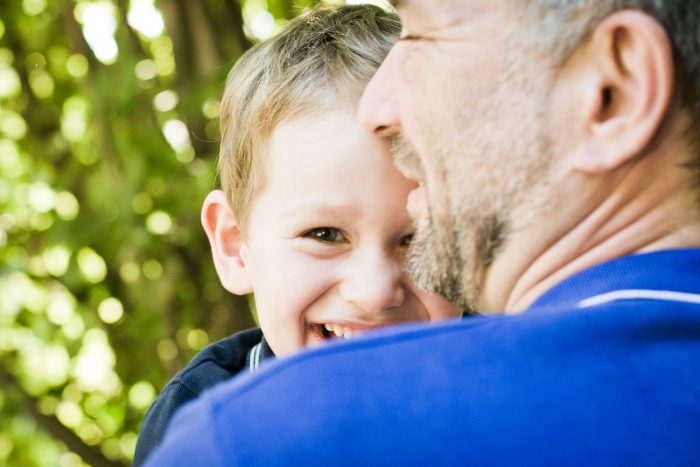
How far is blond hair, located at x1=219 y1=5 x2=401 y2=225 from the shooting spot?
1.89 m

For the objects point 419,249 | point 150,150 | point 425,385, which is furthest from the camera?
point 150,150

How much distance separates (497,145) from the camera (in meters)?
1.29

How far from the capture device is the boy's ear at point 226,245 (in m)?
2.07

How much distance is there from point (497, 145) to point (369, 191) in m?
0.49

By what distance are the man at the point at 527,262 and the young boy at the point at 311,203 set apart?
187 millimetres

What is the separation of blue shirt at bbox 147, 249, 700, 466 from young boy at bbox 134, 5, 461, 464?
71 centimetres

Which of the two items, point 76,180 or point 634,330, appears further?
point 76,180

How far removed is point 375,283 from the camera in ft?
5.74

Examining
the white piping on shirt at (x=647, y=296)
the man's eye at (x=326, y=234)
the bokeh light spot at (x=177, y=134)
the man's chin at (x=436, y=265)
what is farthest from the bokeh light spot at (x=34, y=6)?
the white piping on shirt at (x=647, y=296)

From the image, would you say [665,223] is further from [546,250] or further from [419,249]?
[419,249]

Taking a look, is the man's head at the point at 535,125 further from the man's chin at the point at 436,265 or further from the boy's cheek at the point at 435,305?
the boy's cheek at the point at 435,305

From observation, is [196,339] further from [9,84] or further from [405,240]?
[405,240]

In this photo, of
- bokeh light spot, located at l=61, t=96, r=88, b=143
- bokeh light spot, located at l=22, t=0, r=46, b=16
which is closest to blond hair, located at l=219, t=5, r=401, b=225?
bokeh light spot, located at l=61, t=96, r=88, b=143

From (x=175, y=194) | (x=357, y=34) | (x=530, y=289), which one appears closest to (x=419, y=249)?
(x=530, y=289)
